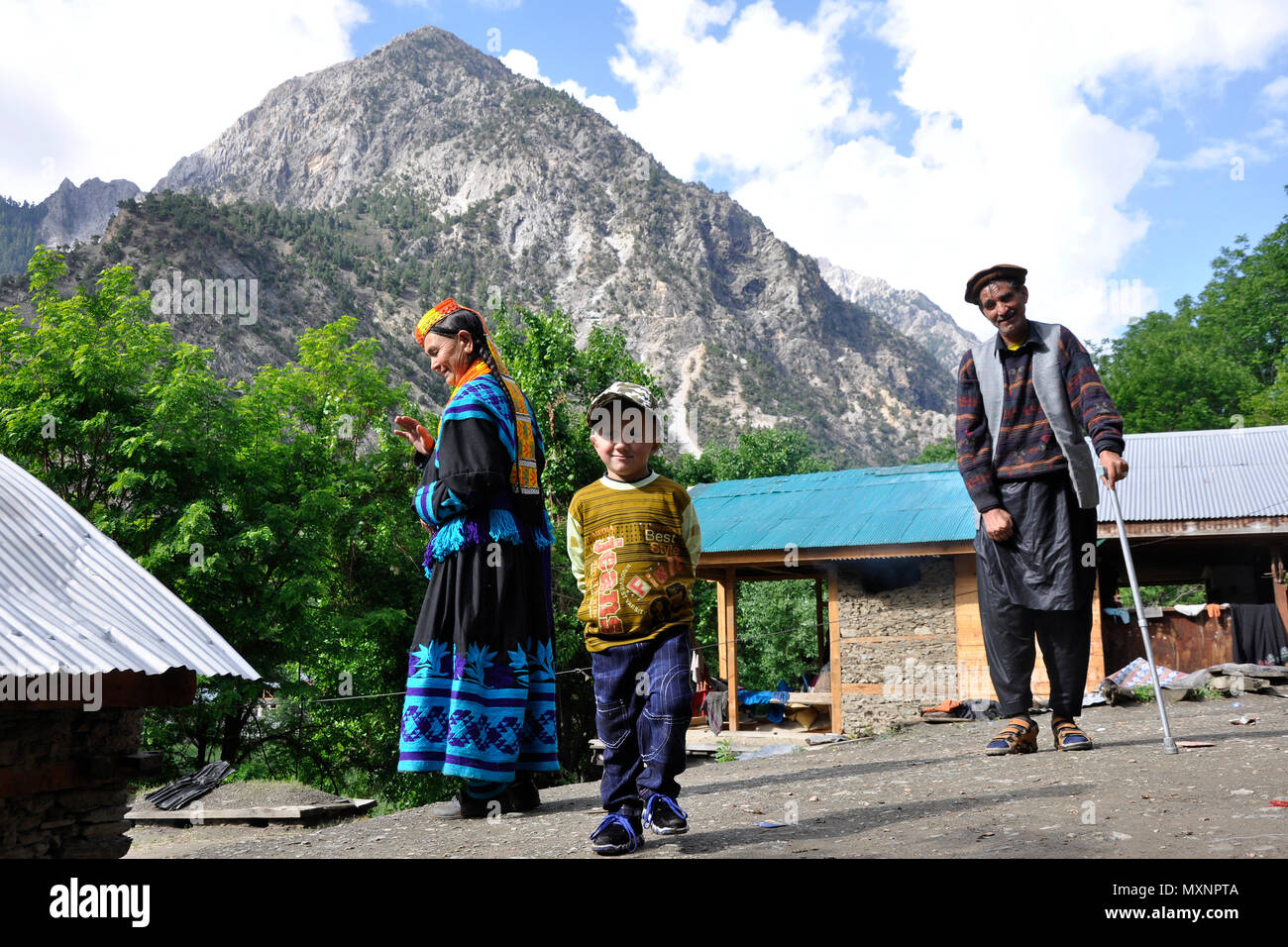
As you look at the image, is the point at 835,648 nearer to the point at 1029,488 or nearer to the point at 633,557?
the point at 1029,488

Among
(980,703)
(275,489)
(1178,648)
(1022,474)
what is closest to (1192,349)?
(1178,648)

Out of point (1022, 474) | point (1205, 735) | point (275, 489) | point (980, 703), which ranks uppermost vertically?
point (275, 489)

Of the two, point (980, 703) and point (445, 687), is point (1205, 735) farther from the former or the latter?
point (980, 703)

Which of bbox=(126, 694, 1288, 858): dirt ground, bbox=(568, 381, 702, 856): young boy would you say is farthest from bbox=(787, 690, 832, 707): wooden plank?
bbox=(568, 381, 702, 856): young boy

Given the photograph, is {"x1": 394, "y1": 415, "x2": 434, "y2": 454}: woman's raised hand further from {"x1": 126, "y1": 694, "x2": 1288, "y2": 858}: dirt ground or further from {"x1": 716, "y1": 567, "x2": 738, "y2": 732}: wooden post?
{"x1": 716, "y1": 567, "x2": 738, "y2": 732}: wooden post

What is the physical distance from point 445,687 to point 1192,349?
4115cm

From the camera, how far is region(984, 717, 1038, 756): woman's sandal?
17.3ft

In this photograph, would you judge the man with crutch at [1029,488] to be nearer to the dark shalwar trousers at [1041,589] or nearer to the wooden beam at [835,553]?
the dark shalwar trousers at [1041,589]

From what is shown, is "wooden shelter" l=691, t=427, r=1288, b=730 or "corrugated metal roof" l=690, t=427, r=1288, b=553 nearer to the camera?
"wooden shelter" l=691, t=427, r=1288, b=730

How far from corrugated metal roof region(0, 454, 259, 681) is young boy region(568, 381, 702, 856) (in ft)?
5.02

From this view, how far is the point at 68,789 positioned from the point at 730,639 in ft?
39.9

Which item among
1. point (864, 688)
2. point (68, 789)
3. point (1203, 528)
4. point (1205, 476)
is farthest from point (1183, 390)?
point (68, 789)

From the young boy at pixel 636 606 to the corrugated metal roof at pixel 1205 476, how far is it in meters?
11.8
